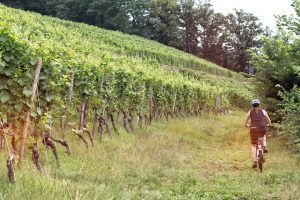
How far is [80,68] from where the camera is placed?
1197 cm

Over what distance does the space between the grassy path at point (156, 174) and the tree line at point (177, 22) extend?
183 ft

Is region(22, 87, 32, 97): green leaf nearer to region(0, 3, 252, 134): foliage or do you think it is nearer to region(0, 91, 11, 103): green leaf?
region(0, 3, 252, 134): foliage

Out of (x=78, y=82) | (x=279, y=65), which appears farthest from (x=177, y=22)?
(x=78, y=82)

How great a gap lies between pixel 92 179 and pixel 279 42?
37.4ft

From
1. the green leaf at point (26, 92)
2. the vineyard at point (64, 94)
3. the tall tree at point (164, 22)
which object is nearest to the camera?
the green leaf at point (26, 92)

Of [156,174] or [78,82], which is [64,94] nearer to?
[78,82]

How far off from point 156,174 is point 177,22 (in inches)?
2612

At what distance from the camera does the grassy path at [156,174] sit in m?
5.75

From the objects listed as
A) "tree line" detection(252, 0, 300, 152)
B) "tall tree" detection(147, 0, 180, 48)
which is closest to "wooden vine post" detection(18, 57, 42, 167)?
"tree line" detection(252, 0, 300, 152)

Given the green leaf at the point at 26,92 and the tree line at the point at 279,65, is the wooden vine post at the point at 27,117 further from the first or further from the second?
the tree line at the point at 279,65

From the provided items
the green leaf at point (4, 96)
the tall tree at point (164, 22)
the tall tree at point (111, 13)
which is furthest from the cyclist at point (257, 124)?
the tall tree at point (164, 22)

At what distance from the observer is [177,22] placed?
7394cm

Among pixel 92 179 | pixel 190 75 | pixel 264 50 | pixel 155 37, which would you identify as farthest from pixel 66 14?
pixel 92 179

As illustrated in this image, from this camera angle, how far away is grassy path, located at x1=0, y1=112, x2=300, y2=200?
5750 mm
